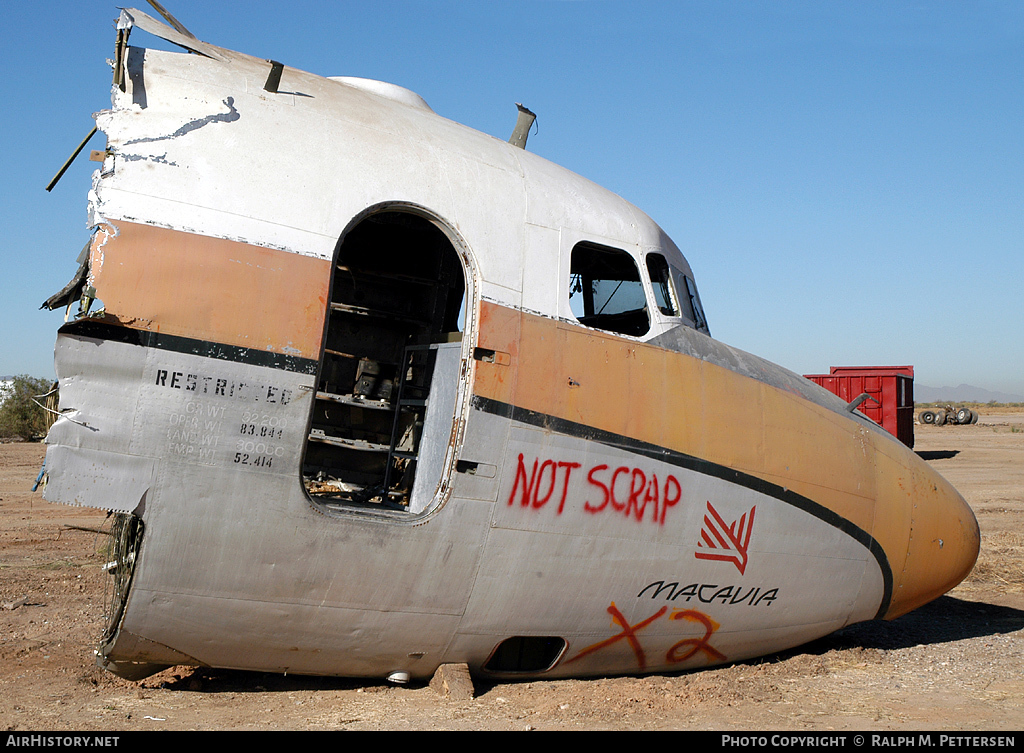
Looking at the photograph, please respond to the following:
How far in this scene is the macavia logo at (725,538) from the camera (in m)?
6.44

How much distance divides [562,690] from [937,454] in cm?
3142

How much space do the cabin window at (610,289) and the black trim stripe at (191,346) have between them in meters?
2.58

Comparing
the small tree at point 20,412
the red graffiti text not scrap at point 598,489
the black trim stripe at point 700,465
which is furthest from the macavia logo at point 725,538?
the small tree at point 20,412

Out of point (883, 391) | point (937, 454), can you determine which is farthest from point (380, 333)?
point (937, 454)

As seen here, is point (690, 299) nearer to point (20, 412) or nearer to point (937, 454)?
point (20, 412)

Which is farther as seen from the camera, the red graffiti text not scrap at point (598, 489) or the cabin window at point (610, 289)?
the cabin window at point (610, 289)

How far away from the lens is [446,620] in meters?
5.61

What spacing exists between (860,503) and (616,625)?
2771 millimetres

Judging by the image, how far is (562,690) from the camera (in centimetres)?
627

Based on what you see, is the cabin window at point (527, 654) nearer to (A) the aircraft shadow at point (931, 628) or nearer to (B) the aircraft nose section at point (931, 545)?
(A) the aircraft shadow at point (931, 628)

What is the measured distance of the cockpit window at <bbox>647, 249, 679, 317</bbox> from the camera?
693 centimetres

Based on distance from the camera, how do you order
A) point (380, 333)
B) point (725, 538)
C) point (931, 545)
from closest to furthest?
point (725, 538)
point (931, 545)
point (380, 333)

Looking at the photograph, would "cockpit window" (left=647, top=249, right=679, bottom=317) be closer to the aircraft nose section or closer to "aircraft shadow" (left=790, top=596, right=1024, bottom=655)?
the aircraft nose section
